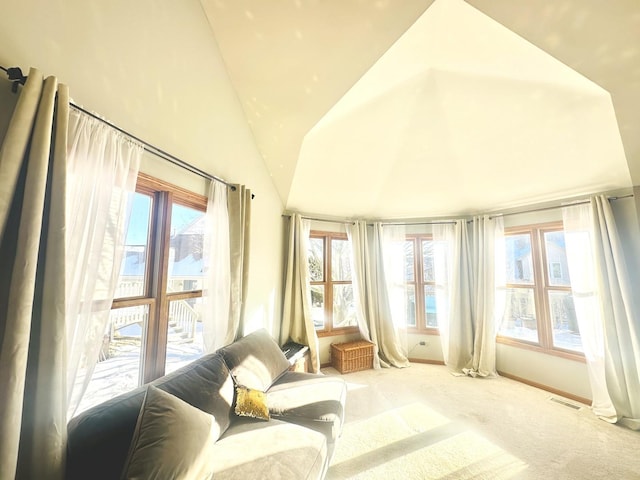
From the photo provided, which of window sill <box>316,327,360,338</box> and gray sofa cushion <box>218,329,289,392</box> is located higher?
gray sofa cushion <box>218,329,289,392</box>

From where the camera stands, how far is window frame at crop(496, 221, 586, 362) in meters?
3.19

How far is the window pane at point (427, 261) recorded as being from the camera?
4.19 m

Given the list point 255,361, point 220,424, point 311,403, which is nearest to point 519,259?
point 311,403

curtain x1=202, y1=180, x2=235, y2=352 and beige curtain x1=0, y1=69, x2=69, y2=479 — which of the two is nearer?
beige curtain x1=0, y1=69, x2=69, y2=479

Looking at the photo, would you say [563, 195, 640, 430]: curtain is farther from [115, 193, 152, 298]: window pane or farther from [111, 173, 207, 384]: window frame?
[115, 193, 152, 298]: window pane

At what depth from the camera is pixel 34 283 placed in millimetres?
853

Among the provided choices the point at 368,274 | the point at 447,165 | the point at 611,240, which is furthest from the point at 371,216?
the point at 611,240

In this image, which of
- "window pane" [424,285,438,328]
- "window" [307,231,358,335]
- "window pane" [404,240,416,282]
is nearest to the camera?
"window" [307,231,358,335]

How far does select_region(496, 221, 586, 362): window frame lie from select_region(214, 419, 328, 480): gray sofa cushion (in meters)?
3.27

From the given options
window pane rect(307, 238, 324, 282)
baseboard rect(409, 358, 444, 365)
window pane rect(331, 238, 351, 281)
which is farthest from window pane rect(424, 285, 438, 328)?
window pane rect(307, 238, 324, 282)

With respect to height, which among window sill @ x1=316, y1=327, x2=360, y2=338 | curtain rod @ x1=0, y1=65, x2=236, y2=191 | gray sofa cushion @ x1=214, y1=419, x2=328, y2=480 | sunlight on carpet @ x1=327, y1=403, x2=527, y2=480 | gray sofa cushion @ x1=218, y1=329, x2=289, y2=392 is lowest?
sunlight on carpet @ x1=327, y1=403, x2=527, y2=480

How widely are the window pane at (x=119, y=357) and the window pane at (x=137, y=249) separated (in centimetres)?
12

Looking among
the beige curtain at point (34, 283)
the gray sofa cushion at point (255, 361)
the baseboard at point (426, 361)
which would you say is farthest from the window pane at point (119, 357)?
the baseboard at point (426, 361)

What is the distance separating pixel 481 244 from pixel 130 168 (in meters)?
4.14
